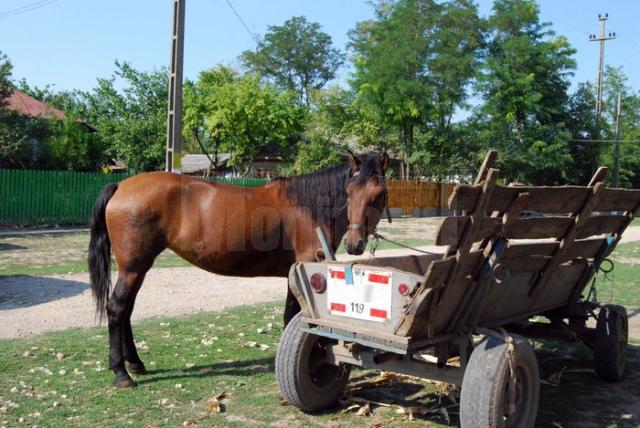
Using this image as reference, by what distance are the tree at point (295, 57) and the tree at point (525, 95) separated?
31912 mm

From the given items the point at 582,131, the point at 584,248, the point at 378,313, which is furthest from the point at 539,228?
the point at 582,131

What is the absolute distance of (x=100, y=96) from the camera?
34062mm

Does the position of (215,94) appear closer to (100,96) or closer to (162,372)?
(100,96)

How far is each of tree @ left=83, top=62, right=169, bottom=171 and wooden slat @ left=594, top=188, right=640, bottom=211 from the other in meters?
28.4

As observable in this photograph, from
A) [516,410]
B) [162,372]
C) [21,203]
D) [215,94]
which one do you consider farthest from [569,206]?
[215,94]

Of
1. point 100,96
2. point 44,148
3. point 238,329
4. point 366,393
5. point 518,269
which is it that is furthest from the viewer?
point 100,96

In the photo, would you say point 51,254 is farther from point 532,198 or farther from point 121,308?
point 532,198

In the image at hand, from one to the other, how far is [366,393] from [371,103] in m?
34.5

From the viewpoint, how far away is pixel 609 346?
5484 mm

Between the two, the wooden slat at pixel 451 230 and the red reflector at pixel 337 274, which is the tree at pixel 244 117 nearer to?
the red reflector at pixel 337 274

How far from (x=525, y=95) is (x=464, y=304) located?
117 ft

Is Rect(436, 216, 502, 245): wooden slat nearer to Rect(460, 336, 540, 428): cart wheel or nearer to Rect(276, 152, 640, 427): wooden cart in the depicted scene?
Rect(276, 152, 640, 427): wooden cart

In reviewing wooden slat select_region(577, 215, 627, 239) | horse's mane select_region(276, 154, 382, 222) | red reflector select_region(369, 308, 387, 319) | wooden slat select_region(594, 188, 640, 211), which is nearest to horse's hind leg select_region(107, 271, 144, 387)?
horse's mane select_region(276, 154, 382, 222)

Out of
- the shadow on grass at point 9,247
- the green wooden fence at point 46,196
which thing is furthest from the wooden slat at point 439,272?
the green wooden fence at point 46,196
